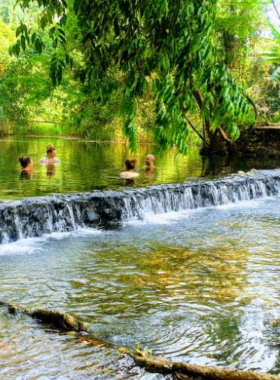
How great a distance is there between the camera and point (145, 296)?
5.62m

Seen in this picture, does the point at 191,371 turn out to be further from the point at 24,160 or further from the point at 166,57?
the point at 24,160

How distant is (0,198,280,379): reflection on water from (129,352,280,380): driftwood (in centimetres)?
11

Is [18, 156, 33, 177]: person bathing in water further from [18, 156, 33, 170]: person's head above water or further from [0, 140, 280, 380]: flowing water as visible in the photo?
[0, 140, 280, 380]: flowing water

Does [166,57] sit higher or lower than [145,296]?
higher

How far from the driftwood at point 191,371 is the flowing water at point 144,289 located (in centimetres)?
10

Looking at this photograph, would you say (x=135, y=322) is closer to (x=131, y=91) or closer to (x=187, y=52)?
(x=131, y=91)

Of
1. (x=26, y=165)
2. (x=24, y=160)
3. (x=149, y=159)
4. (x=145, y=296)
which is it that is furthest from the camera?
(x=149, y=159)

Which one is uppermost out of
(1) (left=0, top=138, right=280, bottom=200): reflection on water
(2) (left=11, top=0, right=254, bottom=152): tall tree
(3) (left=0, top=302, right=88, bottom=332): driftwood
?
(2) (left=11, top=0, right=254, bottom=152): tall tree

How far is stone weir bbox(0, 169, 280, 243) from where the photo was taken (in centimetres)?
958

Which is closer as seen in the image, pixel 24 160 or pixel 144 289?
pixel 144 289

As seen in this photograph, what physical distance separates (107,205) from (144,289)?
16.8 ft

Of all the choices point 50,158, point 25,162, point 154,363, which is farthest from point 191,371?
point 50,158

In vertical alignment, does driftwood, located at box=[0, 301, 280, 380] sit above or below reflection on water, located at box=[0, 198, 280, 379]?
above

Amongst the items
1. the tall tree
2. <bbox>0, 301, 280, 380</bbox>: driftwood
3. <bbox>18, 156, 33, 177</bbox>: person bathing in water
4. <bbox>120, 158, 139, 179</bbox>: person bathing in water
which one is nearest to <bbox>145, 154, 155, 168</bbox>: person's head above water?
<bbox>120, 158, 139, 179</bbox>: person bathing in water
